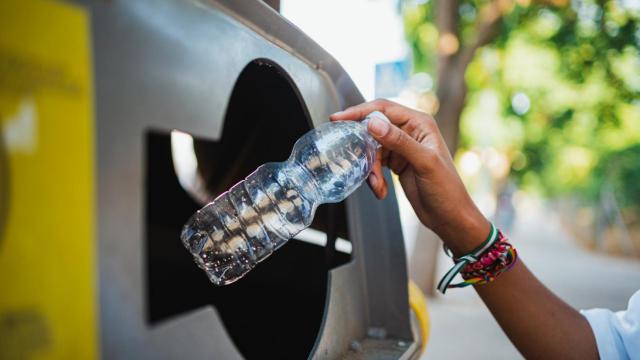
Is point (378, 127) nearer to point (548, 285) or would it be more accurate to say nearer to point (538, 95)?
point (548, 285)

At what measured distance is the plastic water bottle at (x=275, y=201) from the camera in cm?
167

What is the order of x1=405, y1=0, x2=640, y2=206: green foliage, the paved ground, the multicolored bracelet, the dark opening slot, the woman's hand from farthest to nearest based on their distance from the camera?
x1=405, y1=0, x2=640, y2=206: green foliage, the paved ground, the dark opening slot, the multicolored bracelet, the woman's hand

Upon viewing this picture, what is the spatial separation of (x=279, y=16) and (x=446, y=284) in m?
0.99

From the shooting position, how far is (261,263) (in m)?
1.98

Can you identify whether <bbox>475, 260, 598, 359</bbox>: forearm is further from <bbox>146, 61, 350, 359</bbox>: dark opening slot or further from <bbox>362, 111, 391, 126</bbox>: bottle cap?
<bbox>362, 111, 391, 126</bbox>: bottle cap

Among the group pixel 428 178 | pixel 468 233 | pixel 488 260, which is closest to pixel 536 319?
pixel 488 260

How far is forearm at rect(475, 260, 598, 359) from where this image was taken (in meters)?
1.58

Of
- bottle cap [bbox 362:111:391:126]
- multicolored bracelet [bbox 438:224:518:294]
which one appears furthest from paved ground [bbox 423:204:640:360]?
bottle cap [bbox 362:111:391:126]

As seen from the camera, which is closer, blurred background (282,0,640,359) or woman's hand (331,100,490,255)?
woman's hand (331,100,490,255)

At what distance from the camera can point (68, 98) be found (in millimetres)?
666

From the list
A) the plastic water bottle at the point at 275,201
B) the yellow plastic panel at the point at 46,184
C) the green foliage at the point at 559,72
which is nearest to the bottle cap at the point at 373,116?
the plastic water bottle at the point at 275,201

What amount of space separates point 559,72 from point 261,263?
781 centimetres

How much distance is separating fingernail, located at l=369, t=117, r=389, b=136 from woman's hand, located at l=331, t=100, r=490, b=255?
0.20 ft

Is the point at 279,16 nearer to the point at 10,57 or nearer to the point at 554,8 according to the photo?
the point at 10,57
